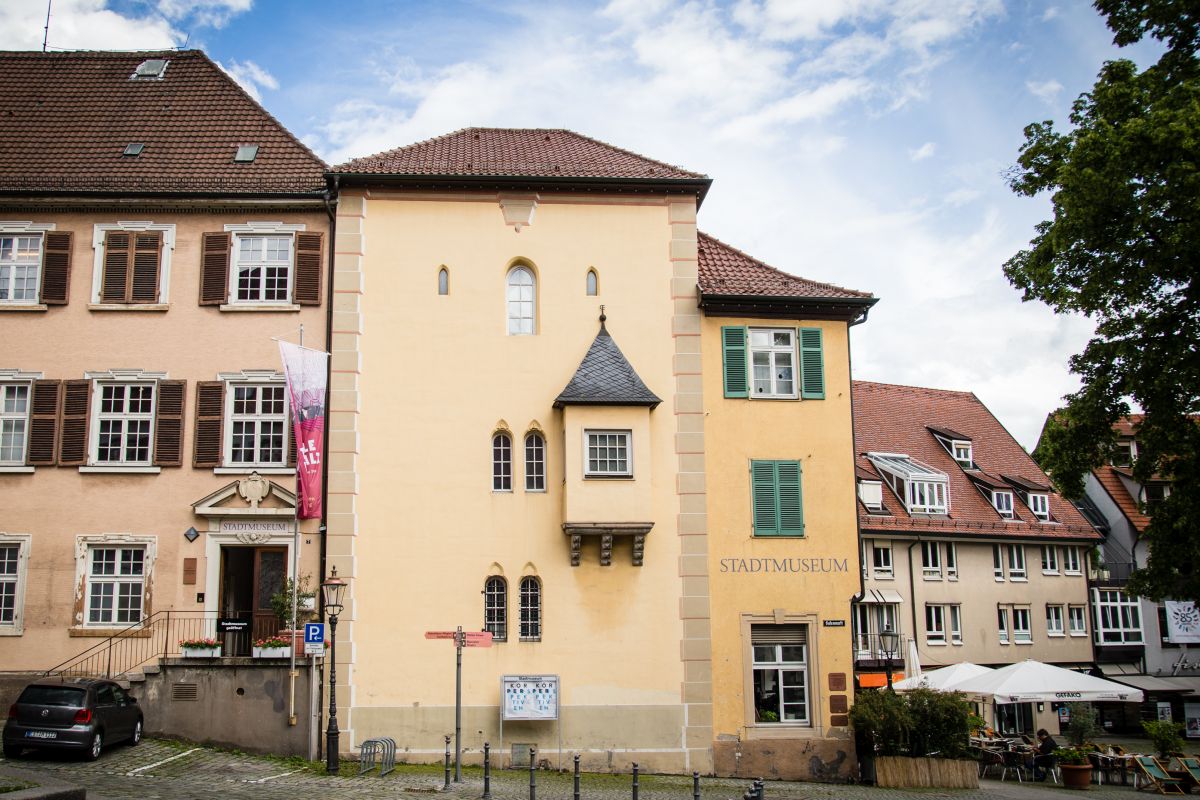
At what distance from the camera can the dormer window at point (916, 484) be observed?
44.8 m

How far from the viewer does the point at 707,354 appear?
83.5 ft

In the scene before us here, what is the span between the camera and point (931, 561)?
44438 millimetres

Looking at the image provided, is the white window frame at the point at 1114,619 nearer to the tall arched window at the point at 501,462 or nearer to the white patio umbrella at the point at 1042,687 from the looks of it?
the white patio umbrella at the point at 1042,687

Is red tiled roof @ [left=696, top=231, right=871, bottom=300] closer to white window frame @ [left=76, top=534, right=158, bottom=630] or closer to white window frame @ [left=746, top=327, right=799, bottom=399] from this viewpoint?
white window frame @ [left=746, top=327, right=799, bottom=399]

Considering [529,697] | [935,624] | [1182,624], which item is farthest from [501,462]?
[1182,624]

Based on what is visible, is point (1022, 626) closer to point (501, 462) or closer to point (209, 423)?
point (501, 462)

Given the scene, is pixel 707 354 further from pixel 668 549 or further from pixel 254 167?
pixel 254 167

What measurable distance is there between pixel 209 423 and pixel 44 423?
3.48 meters

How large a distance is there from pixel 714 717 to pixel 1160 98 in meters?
14.7

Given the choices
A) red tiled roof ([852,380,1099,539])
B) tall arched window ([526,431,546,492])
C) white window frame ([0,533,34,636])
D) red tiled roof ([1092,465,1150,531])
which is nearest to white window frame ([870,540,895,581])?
red tiled roof ([852,380,1099,539])

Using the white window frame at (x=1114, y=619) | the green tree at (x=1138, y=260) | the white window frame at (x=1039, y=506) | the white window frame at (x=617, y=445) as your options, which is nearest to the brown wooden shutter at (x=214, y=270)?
the white window frame at (x=617, y=445)

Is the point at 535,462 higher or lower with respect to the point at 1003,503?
lower

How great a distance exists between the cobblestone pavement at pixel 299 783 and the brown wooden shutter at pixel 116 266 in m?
9.49

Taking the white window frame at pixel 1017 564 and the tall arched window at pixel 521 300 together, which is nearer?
the tall arched window at pixel 521 300
